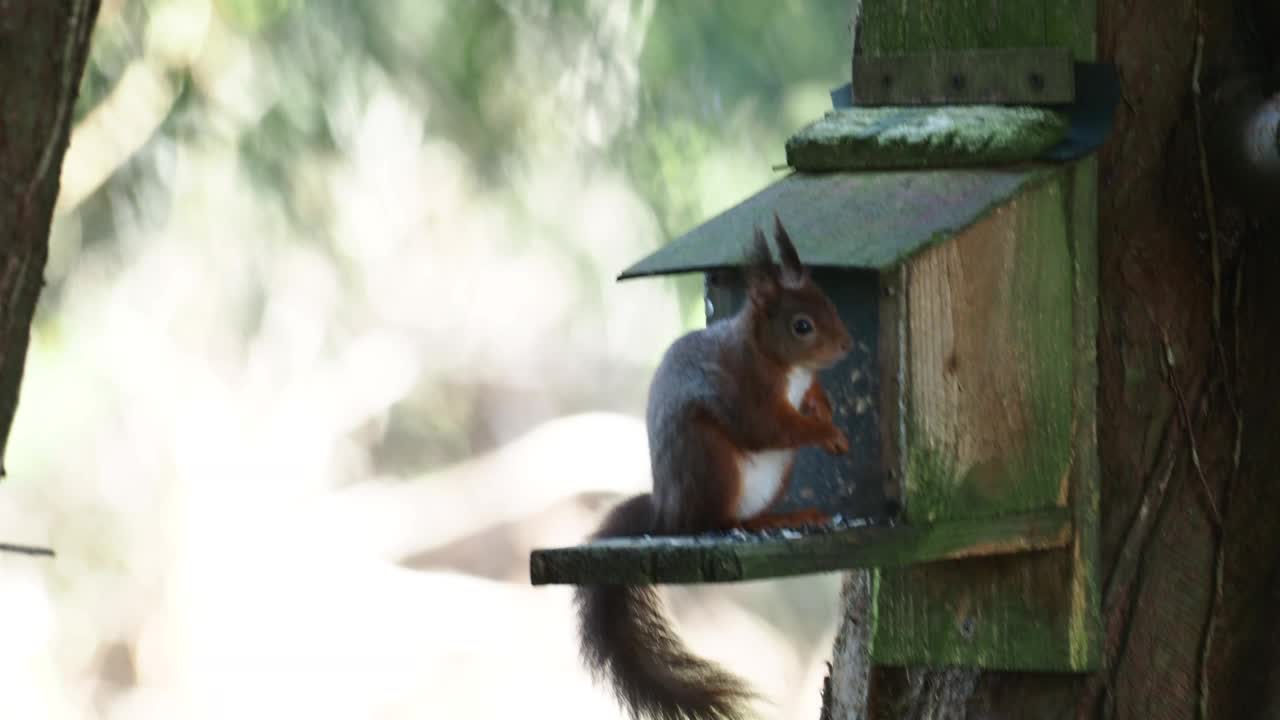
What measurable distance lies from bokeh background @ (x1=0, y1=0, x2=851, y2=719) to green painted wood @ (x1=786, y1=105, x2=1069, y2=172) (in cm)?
253

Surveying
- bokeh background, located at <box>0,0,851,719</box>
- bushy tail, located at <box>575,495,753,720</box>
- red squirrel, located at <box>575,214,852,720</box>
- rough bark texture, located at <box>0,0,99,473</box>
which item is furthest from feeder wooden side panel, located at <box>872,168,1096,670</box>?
bokeh background, located at <box>0,0,851,719</box>

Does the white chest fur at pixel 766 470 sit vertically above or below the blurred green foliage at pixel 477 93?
below

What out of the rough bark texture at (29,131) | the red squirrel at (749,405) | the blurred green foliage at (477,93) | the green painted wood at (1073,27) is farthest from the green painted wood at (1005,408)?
the blurred green foliage at (477,93)

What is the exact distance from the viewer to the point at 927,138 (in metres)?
1.96

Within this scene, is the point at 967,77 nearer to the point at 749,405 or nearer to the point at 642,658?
the point at 749,405

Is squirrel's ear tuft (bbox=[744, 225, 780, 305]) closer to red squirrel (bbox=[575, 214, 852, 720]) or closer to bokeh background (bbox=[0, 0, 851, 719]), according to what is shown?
red squirrel (bbox=[575, 214, 852, 720])

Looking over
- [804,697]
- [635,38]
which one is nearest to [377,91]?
[635,38]

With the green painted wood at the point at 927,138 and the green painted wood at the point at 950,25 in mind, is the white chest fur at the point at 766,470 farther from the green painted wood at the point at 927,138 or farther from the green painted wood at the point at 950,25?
the green painted wood at the point at 950,25

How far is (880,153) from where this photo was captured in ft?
6.49

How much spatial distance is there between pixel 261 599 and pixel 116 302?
2.99 feet

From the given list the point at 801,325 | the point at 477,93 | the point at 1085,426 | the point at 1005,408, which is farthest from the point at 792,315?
the point at 477,93

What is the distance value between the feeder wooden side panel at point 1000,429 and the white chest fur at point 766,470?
0.13m

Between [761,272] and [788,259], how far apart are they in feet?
0.14

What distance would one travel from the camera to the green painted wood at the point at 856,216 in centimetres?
178
